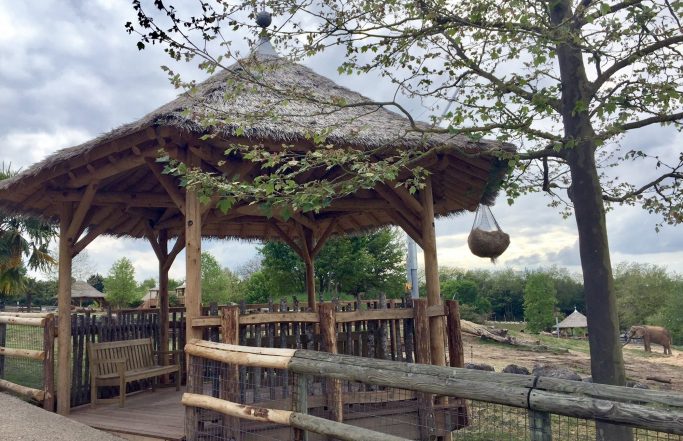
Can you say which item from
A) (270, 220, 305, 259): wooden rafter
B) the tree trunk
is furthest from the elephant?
the tree trunk

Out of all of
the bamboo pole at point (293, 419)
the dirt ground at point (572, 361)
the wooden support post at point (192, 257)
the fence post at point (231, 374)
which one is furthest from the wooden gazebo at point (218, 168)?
the dirt ground at point (572, 361)

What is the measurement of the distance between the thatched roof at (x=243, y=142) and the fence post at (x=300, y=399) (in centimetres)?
165

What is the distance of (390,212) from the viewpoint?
8047mm

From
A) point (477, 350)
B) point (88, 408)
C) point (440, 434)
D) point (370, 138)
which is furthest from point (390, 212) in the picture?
point (477, 350)

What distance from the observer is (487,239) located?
27.5 feet

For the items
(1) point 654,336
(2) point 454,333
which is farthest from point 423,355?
(1) point 654,336

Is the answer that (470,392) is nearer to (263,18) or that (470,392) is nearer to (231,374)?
(231,374)

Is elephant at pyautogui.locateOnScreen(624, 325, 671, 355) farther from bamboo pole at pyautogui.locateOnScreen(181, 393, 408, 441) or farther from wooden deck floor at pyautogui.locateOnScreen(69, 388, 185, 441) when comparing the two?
bamboo pole at pyautogui.locateOnScreen(181, 393, 408, 441)

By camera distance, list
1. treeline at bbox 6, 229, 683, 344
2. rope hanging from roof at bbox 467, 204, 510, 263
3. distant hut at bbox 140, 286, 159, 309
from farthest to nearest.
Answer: treeline at bbox 6, 229, 683, 344 → distant hut at bbox 140, 286, 159, 309 → rope hanging from roof at bbox 467, 204, 510, 263

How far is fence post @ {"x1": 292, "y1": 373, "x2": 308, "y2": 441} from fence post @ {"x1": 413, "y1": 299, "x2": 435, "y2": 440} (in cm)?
259

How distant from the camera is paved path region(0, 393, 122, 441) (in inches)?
232

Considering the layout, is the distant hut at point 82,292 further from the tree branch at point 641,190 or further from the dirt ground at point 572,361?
the tree branch at point 641,190

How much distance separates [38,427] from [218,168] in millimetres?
3718

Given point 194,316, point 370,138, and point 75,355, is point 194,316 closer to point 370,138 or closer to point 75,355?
point 370,138
